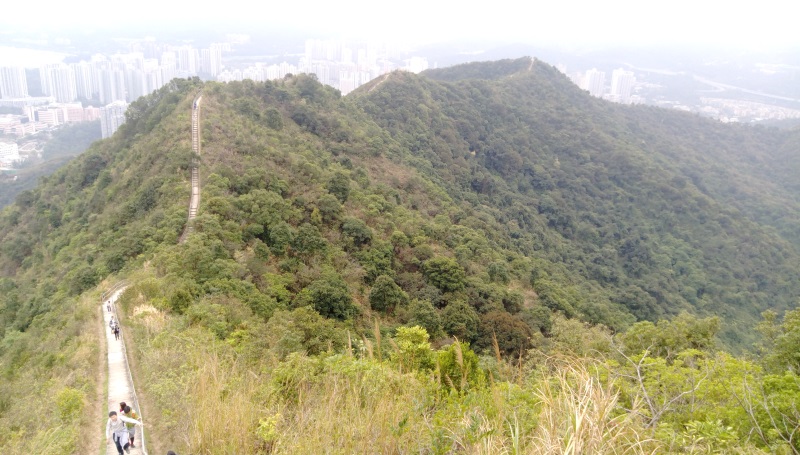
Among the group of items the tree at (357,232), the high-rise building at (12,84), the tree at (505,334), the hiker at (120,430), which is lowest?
the tree at (505,334)

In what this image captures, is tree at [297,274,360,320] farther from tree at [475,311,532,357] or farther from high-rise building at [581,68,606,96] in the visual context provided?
high-rise building at [581,68,606,96]

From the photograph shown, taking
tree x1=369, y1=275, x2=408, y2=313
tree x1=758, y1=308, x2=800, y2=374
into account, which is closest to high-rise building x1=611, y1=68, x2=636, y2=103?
tree x1=369, y1=275, x2=408, y2=313

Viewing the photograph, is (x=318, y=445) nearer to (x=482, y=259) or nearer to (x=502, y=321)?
(x=502, y=321)

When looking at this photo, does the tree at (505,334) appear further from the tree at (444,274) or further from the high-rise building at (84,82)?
the high-rise building at (84,82)

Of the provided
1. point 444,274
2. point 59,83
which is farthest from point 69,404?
point 59,83

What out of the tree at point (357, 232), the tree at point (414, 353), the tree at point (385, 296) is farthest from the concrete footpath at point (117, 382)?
the tree at point (357, 232)

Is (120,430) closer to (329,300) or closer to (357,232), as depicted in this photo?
(329,300)
